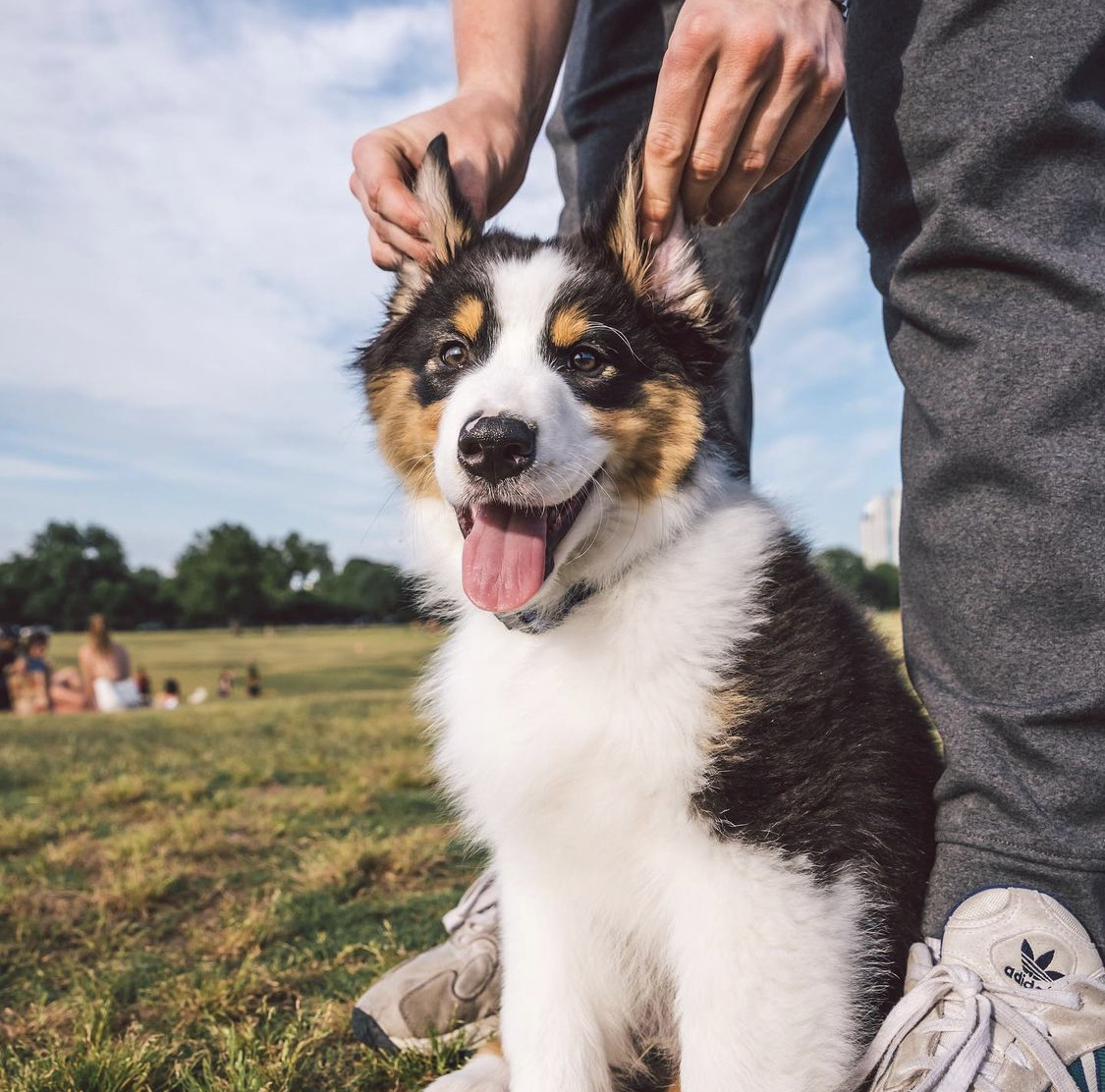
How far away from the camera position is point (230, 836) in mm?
4117

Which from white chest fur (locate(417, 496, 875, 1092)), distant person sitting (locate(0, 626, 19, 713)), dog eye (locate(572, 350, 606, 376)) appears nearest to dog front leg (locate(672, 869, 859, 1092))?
white chest fur (locate(417, 496, 875, 1092))

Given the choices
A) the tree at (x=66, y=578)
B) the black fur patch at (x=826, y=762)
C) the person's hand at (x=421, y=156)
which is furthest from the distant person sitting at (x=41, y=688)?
the tree at (x=66, y=578)

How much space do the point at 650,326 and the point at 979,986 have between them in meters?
1.66

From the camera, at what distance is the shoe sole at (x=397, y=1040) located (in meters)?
2.13

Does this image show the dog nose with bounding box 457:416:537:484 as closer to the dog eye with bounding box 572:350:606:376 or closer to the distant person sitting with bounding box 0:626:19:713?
the dog eye with bounding box 572:350:606:376

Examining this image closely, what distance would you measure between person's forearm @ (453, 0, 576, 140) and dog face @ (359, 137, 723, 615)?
353 mm

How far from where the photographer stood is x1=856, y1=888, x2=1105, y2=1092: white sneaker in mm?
1688

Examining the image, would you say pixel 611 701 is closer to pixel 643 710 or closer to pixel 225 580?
pixel 643 710

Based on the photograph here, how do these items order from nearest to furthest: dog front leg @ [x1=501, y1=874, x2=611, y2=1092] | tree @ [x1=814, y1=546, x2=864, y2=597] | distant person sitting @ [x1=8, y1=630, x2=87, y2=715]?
dog front leg @ [x1=501, y1=874, x2=611, y2=1092] → tree @ [x1=814, y1=546, x2=864, y2=597] → distant person sitting @ [x1=8, y1=630, x2=87, y2=715]

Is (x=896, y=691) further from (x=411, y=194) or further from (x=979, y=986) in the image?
(x=411, y=194)

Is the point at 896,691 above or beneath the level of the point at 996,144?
beneath

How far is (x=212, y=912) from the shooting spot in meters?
3.19

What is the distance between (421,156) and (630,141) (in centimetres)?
63

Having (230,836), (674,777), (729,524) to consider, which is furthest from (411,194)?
(230,836)
